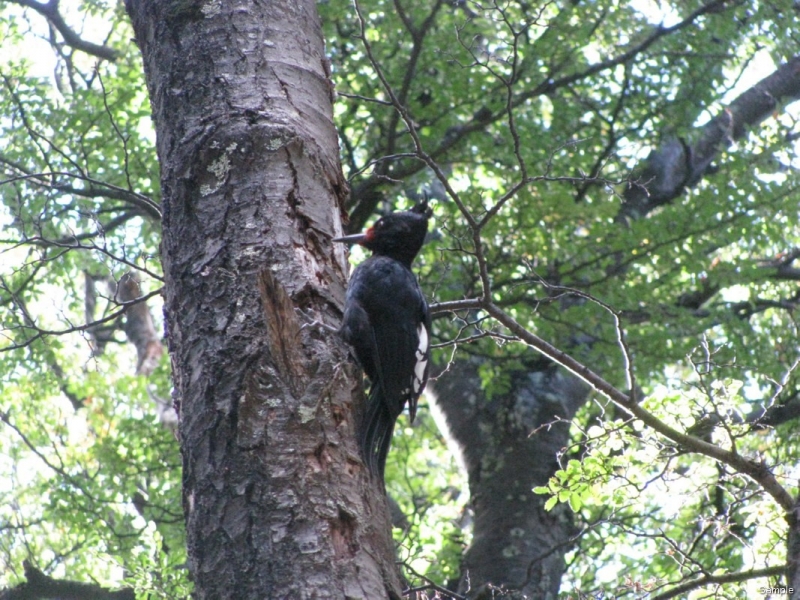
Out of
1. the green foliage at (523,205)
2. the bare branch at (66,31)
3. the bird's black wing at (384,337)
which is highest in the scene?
the bare branch at (66,31)

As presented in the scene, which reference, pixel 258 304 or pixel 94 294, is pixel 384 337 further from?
pixel 94 294

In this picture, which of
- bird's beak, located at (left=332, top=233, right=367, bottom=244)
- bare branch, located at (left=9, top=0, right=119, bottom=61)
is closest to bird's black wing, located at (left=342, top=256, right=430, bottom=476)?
bird's beak, located at (left=332, top=233, right=367, bottom=244)

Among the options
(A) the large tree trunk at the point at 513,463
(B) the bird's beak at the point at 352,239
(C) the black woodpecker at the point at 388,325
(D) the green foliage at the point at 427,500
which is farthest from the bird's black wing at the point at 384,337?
(A) the large tree trunk at the point at 513,463

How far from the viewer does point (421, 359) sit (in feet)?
11.3

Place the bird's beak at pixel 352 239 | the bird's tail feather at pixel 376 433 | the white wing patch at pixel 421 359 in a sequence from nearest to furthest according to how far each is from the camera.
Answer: the bird's tail feather at pixel 376 433 → the bird's beak at pixel 352 239 → the white wing patch at pixel 421 359

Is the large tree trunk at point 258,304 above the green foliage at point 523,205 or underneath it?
underneath

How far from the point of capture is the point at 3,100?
19.6 ft

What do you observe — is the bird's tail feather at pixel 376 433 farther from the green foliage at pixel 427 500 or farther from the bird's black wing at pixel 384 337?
the green foliage at pixel 427 500

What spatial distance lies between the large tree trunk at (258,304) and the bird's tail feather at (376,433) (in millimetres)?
88

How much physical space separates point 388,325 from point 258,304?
3.14 feet

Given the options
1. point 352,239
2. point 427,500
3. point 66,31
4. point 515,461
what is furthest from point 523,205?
point 66,31

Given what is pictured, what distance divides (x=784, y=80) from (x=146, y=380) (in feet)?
21.3

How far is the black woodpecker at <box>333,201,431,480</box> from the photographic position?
274 cm

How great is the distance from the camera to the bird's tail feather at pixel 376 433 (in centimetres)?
247
